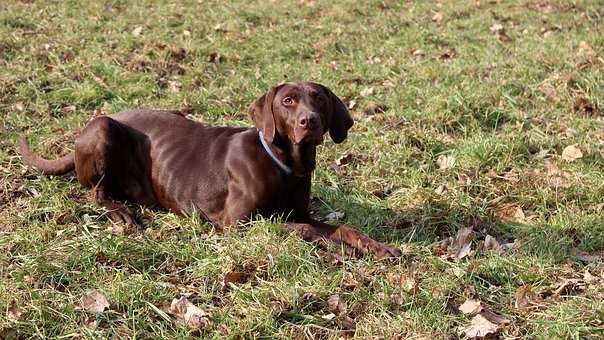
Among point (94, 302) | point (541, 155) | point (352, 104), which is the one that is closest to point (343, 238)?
point (94, 302)

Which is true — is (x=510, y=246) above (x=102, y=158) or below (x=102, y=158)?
below

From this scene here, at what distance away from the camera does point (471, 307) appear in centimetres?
351

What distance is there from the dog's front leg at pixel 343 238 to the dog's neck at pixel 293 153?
0.35 metres

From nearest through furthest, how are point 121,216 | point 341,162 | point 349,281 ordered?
point 349,281 → point 121,216 → point 341,162

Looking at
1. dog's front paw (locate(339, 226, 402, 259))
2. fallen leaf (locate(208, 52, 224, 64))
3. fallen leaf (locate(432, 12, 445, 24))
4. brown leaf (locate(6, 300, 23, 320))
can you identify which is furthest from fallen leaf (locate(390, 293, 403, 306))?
fallen leaf (locate(432, 12, 445, 24))

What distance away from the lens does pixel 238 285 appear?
369 cm

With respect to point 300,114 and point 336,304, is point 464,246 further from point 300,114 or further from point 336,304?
point 300,114

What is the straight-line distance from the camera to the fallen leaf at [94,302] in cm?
342

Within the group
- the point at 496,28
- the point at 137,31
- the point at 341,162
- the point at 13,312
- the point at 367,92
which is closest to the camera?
the point at 13,312

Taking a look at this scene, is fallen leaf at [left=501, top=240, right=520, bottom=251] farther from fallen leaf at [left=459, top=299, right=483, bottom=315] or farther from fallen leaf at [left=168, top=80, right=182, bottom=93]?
fallen leaf at [left=168, top=80, right=182, bottom=93]

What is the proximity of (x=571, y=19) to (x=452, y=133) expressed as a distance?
450 cm

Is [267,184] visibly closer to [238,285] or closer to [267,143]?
[267,143]

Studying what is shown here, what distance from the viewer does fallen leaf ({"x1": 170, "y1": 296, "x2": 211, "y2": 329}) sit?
335cm

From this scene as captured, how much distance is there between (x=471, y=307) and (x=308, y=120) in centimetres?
138
